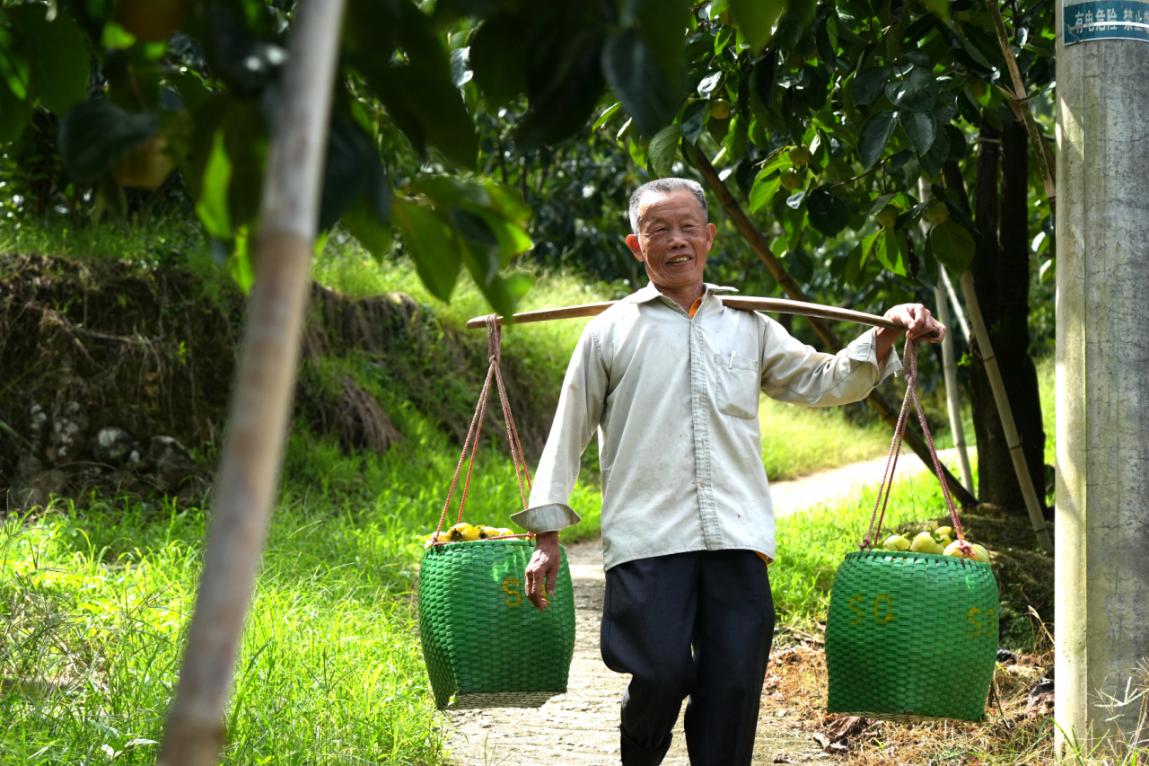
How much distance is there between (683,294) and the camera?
3.01 meters

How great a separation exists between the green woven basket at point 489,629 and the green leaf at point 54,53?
5.57ft

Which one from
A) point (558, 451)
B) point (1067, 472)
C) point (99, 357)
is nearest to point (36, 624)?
point (558, 451)

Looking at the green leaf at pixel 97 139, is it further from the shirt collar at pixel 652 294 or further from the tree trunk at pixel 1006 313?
the tree trunk at pixel 1006 313

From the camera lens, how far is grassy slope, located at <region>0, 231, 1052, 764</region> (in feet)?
9.73

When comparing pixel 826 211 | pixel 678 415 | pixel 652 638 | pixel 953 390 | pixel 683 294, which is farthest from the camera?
pixel 953 390

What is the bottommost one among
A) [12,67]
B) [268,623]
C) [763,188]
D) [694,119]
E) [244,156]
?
[268,623]

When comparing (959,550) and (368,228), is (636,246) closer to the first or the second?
(959,550)

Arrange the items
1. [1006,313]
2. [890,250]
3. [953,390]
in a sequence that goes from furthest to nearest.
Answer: [953,390] < [1006,313] < [890,250]

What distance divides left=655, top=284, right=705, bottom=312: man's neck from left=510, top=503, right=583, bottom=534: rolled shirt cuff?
56 centimetres

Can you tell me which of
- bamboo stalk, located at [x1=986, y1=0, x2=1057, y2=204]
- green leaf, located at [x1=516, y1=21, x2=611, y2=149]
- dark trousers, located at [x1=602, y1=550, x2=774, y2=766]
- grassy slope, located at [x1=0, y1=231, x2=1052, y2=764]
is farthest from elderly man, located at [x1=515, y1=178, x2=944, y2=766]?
green leaf, located at [x1=516, y1=21, x2=611, y2=149]

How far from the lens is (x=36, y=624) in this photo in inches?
136

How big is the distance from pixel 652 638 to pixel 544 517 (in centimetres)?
36

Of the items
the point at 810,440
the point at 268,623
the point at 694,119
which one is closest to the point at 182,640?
the point at 268,623

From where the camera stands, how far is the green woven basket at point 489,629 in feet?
9.50
